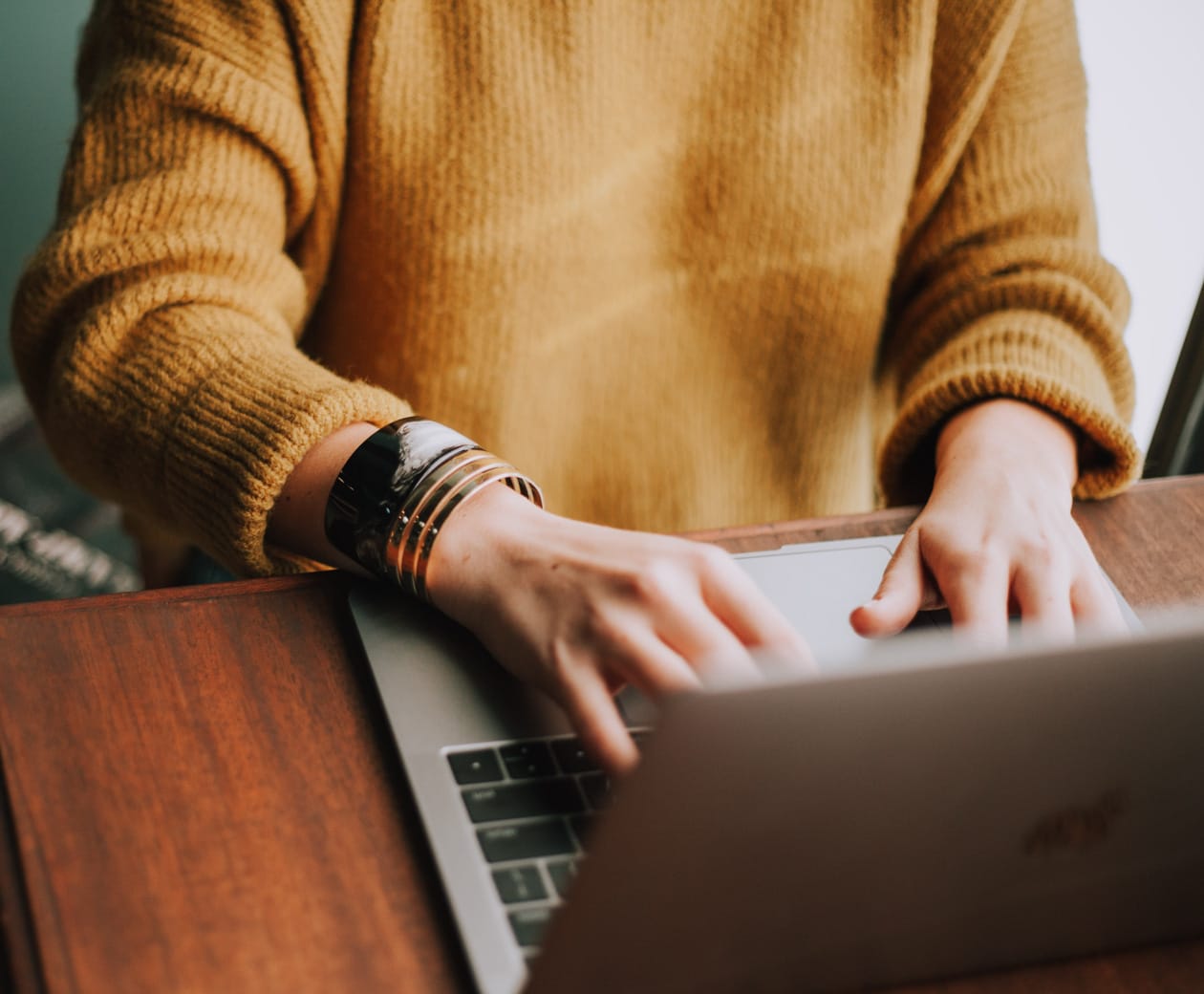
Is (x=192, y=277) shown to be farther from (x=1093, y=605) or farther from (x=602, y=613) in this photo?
(x=1093, y=605)

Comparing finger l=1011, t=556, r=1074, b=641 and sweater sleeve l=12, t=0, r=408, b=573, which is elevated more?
sweater sleeve l=12, t=0, r=408, b=573

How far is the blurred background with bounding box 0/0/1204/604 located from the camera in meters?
0.99

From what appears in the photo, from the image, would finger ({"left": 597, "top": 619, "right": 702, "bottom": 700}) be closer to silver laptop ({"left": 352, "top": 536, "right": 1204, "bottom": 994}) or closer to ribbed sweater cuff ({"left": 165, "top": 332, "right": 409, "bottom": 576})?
silver laptop ({"left": 352, "top": 536, "right": 1204, "bottom": 994})

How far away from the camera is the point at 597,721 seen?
1.29 feet

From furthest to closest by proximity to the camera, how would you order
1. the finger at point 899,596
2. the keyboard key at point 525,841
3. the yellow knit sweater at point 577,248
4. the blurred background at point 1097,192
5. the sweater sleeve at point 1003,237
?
the blurred background at point 1097,192
the sweater sleeve at point 1003,237
the yellow knit sweater at point 577,248
the finger at point 899,596
the keyboard key at point 525,841

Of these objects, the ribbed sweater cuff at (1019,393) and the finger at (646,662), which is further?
the ribbed sweater cuff at (1019,393)

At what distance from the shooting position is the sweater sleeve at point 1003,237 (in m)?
0.69

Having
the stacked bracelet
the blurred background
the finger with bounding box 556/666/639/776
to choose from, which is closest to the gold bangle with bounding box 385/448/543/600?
the stacked bracelet

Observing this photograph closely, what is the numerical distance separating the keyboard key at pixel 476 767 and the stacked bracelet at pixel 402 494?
0.10 metres

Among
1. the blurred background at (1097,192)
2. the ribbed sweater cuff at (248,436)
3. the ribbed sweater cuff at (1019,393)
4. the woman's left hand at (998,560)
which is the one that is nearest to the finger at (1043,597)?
the woman's left hand at (998,560)

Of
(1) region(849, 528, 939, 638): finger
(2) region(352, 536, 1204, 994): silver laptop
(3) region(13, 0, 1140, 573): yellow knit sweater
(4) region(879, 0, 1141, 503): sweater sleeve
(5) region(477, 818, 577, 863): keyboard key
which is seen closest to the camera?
(2) region(352, 536, 1204, 994): silver laptop

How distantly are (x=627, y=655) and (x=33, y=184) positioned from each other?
126 cm

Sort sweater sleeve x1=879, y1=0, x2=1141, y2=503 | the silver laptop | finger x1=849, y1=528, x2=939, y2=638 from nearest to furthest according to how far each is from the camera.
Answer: the silver laptop < finger x1=849, y1=528, x2=939, y2=638 < sweater sleeve x1=879, y1=0, x2=1141, y2=503

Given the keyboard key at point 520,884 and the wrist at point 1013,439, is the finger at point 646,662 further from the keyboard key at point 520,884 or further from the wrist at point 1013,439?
the wrist at point 1013,439
